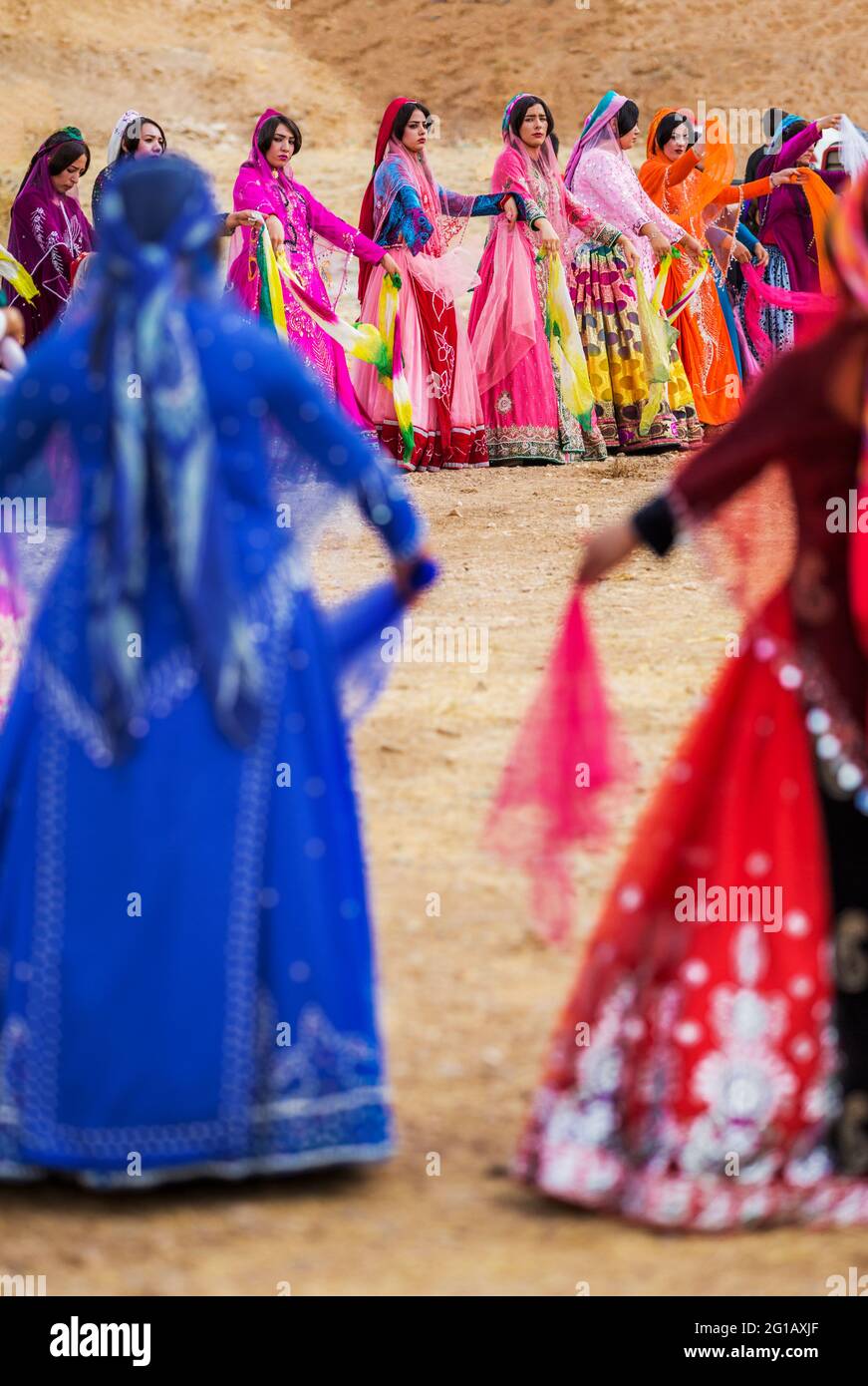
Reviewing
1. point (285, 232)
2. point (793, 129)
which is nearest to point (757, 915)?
point (285, 232)

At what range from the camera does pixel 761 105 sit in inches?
1602

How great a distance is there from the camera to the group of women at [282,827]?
326 centimetres

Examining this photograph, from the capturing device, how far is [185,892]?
334cm

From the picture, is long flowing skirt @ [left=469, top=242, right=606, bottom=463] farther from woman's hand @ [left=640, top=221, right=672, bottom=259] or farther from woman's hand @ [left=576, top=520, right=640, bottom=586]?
woman's hand @ [left=576, top=520, right=640, bottom=586]

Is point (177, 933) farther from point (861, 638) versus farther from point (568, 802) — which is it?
point (861, 638)

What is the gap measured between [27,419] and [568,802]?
110 centimetres

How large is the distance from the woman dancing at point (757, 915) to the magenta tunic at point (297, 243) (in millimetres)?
7946

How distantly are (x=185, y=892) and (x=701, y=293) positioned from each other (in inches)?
404

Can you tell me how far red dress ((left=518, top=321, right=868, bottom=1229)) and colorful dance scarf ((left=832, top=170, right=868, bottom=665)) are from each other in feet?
0.18

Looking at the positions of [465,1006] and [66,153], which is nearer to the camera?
[465,1006]

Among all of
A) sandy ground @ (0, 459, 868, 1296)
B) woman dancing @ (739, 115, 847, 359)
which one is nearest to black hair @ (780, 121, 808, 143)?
woman dancing @ (739, 115, 847, 359)

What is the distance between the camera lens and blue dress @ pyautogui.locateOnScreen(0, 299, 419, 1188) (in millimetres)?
3342

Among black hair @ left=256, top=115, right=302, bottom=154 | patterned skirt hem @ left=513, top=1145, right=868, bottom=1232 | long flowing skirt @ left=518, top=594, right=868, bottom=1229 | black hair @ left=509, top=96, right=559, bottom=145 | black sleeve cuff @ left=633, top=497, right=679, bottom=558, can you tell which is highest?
black hair @ left=509, top=96, right=559, bottom=145
